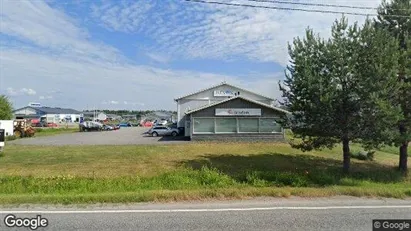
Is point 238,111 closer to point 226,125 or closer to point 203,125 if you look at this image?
point 226,125

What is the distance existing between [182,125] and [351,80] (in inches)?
1101

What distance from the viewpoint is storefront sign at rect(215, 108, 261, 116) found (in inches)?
1101

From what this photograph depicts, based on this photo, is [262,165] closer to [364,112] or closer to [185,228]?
[364,112]

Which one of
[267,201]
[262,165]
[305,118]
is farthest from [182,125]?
[267,201]

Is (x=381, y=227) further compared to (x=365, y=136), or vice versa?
(x=365, y=136)

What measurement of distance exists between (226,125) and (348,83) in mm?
17247

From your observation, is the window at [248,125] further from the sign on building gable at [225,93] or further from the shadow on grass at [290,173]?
the sign on building gable at [225,93]

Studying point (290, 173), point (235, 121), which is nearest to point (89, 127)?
point (235, 121)

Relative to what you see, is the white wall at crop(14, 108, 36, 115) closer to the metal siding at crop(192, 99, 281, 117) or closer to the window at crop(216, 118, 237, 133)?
the metal siding at crop(192, 99, 281, 117)

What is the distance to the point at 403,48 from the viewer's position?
1230 cm

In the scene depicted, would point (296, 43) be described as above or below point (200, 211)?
above

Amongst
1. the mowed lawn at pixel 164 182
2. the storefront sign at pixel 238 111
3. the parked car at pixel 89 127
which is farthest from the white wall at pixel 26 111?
the mowed lawn at pixel 164 182

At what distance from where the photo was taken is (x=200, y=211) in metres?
6.23

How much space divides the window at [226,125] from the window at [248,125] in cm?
52
